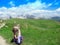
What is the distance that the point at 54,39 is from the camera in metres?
22.8

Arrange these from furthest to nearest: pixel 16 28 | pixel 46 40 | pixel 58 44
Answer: pixel 46 40, pixel 58 44, pixel 16 28

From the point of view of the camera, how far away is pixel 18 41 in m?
15.2

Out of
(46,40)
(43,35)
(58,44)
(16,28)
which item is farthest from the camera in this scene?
(43,35)

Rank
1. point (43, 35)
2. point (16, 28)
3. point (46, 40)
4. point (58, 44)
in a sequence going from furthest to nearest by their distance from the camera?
point (43, 35) < point (46, 40) < point (58, 44) < point (16, 28)

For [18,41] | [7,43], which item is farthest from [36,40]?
[18,41]

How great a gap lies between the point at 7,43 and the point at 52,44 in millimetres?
4112

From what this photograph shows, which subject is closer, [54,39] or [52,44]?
[52,44]

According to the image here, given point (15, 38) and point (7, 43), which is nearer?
point (15, 38)

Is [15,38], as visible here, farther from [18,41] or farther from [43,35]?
[43,35]

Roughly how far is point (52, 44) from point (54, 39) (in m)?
1.64

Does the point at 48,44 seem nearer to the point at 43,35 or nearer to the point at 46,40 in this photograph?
the point at 46,40

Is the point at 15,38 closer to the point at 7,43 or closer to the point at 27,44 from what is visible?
the point at 27,44

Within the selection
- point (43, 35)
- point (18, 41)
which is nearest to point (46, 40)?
point (43, 35)

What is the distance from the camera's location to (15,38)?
15.1 metres
